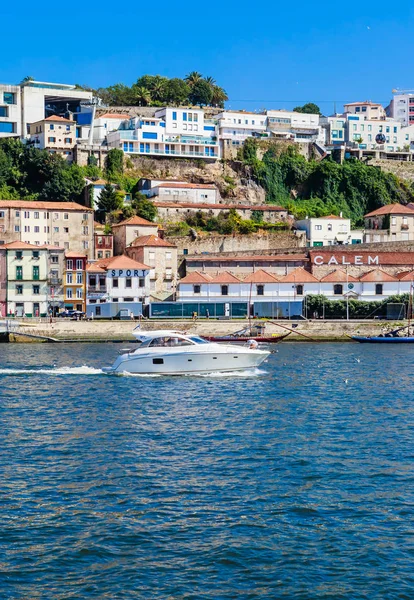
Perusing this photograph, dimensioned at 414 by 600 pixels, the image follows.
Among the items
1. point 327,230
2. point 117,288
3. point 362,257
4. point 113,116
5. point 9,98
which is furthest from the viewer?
point 113,116

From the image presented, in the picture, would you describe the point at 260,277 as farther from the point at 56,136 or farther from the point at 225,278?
the point at 56,136

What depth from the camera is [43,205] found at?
82.1 m

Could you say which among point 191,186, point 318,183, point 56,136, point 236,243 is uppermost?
point 56,136

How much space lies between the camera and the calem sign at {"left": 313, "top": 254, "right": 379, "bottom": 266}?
255 ft

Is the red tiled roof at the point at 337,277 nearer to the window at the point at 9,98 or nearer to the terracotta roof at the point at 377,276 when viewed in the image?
the terracotta roof at the point at 377,276

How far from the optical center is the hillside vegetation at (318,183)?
101m

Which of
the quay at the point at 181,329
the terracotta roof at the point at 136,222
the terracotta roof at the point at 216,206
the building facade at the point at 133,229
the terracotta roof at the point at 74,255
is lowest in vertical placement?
the quay at the point at 181,329

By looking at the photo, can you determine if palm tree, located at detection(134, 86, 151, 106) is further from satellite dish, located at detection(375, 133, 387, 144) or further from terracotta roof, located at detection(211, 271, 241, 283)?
terracotta roof, located at detection(211, 271, 241, 283)

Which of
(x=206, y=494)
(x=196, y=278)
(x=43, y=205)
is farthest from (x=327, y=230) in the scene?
(x=206, y=494)

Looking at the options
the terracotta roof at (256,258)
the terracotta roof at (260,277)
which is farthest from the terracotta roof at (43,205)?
the terracotta roof at (260,277)

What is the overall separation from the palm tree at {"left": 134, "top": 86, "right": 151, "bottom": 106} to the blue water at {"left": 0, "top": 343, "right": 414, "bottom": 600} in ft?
270

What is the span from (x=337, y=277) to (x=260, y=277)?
6.67 m

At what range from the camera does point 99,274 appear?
7538 centimetres

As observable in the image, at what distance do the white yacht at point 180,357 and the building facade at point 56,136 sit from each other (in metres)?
55.4
